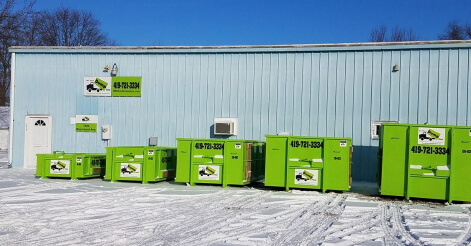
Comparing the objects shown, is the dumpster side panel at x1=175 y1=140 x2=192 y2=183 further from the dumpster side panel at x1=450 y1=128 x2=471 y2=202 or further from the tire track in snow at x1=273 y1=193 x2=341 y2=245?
the dumpster side panel at x1=450 y1=128 x2=471 y2=202

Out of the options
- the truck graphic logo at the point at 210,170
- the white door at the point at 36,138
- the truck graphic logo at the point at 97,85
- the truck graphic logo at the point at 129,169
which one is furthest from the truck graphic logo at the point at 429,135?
the white door at the point at 36,138

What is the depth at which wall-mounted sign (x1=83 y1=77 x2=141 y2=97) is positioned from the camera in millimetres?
17094

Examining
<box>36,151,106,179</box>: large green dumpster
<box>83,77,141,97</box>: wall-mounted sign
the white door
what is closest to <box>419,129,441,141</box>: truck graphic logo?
<box>36,151,106,179</box>: large green dumpster

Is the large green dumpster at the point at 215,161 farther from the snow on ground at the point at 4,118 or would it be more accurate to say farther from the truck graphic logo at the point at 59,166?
the snow on ground at the point at 4,118

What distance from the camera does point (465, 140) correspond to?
10781mm

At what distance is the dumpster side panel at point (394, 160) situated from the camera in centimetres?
1124

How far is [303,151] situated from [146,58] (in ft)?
25.1

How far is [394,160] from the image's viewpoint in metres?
11.3

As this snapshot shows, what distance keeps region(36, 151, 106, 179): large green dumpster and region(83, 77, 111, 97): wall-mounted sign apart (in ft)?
10.5

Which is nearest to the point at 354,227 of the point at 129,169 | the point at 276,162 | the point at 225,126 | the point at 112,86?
the point at 276,162

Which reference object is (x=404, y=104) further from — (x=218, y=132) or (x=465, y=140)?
(x=218, y=132)

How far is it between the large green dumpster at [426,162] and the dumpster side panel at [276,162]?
2523 mm

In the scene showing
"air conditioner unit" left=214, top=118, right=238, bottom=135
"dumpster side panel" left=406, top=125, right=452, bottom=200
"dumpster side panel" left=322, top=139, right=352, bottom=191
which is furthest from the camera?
"air conditioner unit" left=214, top=118, right=238, bottom=135

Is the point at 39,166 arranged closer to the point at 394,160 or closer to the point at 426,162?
the point at 394,160
